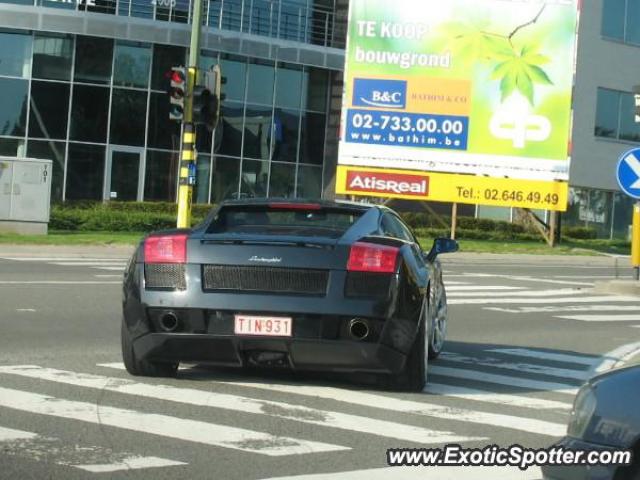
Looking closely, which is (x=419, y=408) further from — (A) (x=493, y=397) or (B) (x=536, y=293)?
(B) (x=536, y=293)

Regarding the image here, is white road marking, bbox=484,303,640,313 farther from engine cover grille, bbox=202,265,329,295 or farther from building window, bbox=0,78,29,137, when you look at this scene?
building window, bbox=0,78,29,137

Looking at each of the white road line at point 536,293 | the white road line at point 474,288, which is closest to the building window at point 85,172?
the white road line at point 474,288

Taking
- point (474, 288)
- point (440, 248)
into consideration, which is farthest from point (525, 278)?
point (440, 248)

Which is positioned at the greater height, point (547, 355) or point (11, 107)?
point (11, 107)

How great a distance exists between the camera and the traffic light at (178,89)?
79.5 ft

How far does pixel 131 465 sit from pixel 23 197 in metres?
25.7

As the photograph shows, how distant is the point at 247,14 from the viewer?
43.6 m

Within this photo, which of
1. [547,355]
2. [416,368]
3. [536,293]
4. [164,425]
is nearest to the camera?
[164,425]

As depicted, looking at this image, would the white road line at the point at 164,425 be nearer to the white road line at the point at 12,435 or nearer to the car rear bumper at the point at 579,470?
the white road line at the point at 12,435

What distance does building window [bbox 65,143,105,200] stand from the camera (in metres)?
40.3

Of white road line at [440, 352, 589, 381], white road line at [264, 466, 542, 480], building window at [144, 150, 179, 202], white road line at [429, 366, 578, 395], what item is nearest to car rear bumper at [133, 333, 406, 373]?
white road line at [429, 366, 578, 395]

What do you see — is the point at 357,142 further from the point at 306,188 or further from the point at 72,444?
the point at 72,444

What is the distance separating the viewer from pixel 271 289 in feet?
28.5

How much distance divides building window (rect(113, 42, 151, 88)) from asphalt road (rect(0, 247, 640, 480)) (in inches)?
1047
